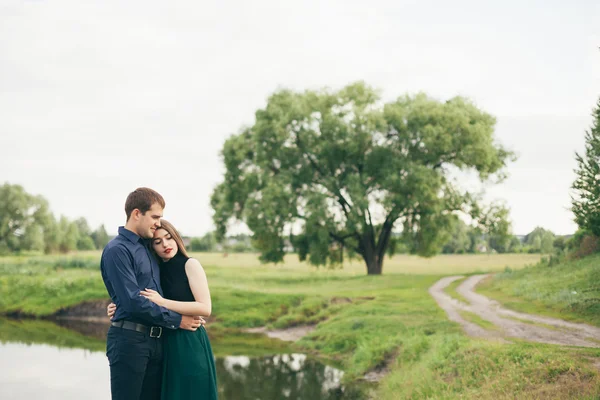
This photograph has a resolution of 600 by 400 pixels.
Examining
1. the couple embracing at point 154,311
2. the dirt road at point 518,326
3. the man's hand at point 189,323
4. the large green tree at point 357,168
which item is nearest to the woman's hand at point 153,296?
the couple embracing at point 154,311

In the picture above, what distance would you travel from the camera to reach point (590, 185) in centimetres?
1405

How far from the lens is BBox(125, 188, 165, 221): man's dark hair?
575 cm

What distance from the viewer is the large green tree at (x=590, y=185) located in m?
13.9

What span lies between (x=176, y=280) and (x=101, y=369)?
14.5 m

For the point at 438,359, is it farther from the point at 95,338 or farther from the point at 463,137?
the point at 463,137

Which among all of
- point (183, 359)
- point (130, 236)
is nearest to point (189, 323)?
point (183, 359)

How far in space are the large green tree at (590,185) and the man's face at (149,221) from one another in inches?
448

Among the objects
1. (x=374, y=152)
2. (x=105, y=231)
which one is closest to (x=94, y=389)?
(x=374, y=152)

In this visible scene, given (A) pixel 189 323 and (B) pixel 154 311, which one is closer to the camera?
(B) pixel 154 311

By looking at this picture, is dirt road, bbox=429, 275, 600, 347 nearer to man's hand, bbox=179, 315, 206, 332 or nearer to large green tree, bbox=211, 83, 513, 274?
man's hand, bbox=179, 315, 206, 332

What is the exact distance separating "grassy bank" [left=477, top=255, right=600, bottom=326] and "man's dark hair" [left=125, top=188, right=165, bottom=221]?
1273cm

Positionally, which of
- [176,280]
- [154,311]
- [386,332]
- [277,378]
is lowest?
[277,378]

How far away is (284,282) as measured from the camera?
39750mm

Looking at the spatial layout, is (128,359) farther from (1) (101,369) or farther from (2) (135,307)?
(1) (101,369)
